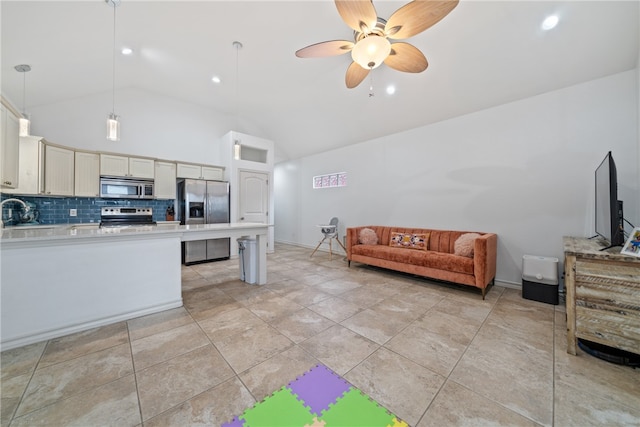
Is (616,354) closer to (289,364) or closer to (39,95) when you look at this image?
(289,364)

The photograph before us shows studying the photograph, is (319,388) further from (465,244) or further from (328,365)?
(465,244)

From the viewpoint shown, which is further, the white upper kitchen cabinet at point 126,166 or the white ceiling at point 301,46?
the white upper kitchen cabinet at point 126,166

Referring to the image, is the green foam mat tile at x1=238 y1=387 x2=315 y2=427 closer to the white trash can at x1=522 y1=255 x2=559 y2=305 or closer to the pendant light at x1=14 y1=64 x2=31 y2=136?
the white trash can at x1=522 y1=255 x2=559 y2=305

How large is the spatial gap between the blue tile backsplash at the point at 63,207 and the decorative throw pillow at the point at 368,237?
4574mm

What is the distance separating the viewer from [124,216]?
4352 millimetres

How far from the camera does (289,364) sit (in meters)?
1.67

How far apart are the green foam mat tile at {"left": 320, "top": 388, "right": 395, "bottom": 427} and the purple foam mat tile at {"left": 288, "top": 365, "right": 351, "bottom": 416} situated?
4 centimetres

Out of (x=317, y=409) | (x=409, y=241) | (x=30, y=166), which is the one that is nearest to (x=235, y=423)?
(x=317, y=409)

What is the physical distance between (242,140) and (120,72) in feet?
7.45

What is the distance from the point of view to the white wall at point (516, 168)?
106 inches

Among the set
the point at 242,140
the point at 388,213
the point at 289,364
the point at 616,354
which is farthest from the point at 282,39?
the point at 616,354

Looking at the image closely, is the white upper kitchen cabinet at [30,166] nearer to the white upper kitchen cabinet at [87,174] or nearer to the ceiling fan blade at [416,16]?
the white upper kitchen cabinet at [87,174]

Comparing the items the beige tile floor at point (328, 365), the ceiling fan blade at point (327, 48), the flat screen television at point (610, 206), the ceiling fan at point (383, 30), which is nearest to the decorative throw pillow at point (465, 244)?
the beige tile floor at point (328, 365)

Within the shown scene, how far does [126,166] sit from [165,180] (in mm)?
647
